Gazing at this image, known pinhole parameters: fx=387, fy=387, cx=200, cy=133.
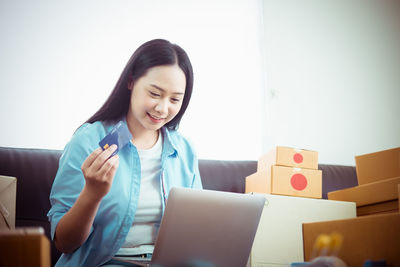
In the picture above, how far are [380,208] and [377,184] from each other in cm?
10

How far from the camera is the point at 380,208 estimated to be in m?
1.54

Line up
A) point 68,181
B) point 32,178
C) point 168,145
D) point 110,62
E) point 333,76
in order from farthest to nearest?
point 333,76 < point 110,62 < point 32,178 < point 168,145 < point 68,181

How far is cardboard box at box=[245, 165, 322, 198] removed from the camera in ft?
5.30

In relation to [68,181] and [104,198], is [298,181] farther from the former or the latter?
[68,181]

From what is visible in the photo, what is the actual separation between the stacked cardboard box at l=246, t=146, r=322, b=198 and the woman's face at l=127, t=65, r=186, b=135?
Answer: 0.55 metres

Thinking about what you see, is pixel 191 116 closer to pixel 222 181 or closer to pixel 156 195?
pixel 222 181

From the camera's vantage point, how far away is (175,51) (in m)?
1.36

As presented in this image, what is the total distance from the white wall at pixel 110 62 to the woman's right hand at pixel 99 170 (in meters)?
1.13

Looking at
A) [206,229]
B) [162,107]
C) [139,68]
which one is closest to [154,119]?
[162,107]

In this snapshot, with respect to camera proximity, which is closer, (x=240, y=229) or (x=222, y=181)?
(x=240, y=229)

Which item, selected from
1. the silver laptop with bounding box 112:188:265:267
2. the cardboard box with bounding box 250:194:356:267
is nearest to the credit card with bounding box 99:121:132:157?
the silver laptop with bounding box 112:188:265:267

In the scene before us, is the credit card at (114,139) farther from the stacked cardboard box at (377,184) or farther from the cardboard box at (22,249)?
the stacked cardboard box at (377,184)

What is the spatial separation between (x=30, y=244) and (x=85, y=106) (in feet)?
5.31

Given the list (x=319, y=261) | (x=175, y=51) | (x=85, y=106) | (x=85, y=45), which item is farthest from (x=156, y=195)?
(x=85, y=45)
